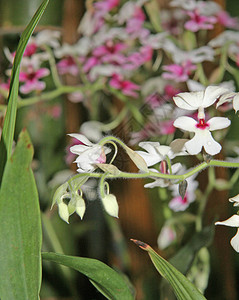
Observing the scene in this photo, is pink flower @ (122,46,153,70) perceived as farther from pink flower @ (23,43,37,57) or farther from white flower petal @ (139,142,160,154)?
white flower petal @ (139,142,160,154)

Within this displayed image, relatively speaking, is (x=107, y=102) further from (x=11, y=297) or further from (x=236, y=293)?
(x=11, y=297)

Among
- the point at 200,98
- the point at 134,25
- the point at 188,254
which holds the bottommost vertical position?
the point at 188,254

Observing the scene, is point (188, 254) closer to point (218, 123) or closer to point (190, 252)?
point (190, 252)

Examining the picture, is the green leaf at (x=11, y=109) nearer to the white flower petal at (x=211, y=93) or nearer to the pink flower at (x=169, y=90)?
Result: the white flower petal at (x=211, y=93)

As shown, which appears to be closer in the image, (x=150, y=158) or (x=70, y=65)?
(x=150, y=158)

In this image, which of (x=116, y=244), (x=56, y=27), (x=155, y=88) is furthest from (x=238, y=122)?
A: (x=56, y=27)

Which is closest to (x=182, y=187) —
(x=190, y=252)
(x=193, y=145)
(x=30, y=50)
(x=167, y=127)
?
(x=193, y=145)

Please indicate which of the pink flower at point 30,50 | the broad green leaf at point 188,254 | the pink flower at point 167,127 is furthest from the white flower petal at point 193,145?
the pink flower at point 30,50
